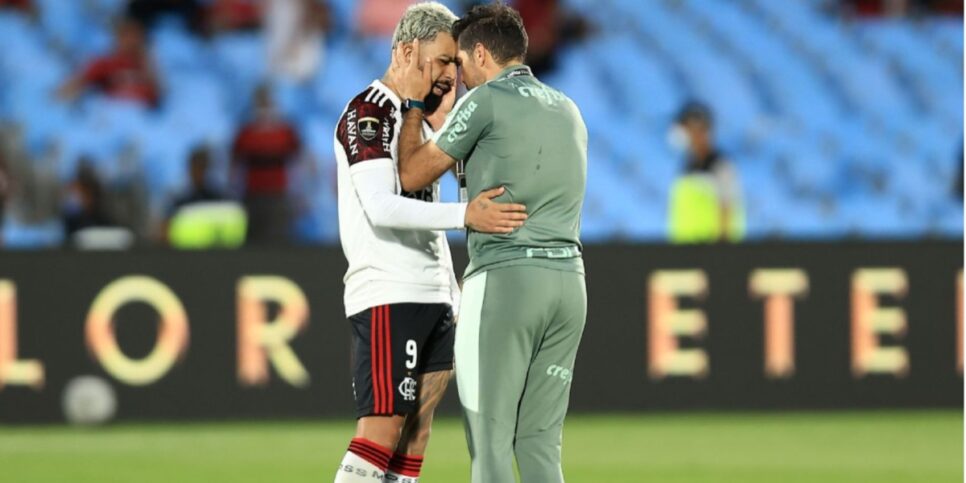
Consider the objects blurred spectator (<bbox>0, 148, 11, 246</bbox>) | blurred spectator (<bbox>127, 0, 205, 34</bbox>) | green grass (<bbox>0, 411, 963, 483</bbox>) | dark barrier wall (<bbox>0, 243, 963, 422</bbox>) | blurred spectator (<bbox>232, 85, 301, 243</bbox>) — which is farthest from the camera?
blurred spectator (<bbox>127, 0, 205, 34</bbox>)

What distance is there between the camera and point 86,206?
1106 centimetres

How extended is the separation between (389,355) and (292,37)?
350 inches

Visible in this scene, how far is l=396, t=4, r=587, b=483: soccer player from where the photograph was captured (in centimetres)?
482

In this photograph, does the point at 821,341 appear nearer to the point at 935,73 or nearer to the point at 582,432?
the point at 582,432

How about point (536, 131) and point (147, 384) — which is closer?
point (536, 131)

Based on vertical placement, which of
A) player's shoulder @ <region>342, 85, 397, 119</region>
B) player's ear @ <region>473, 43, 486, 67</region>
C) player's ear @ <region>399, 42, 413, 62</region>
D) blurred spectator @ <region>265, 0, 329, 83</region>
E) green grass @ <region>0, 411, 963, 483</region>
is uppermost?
blurred spectator @ <region>265, 0, 329, 83</region>

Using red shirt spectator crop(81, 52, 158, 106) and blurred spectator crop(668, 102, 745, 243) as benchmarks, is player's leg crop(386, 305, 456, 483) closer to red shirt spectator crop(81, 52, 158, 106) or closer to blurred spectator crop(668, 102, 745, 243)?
blurred spectator crop(668, 102, 745, 243)

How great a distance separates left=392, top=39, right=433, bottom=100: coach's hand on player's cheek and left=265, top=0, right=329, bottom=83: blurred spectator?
8651mm

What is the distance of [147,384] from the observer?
9828 mm

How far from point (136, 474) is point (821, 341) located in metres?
4.71

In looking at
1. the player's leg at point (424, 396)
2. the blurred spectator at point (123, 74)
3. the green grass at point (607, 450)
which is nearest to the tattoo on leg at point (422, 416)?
the player's leg at point (424, 396)

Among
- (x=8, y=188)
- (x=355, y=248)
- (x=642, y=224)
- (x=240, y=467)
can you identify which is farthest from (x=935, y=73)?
(x=355, y=248)

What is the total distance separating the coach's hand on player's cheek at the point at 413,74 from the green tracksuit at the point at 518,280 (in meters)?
0.25

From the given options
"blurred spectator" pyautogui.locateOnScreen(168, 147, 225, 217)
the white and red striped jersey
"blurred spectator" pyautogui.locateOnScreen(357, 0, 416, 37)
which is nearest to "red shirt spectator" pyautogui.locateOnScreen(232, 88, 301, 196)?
"blurred spectator" pyautogui.locateOnScreen(168, 147, 225, 217)
